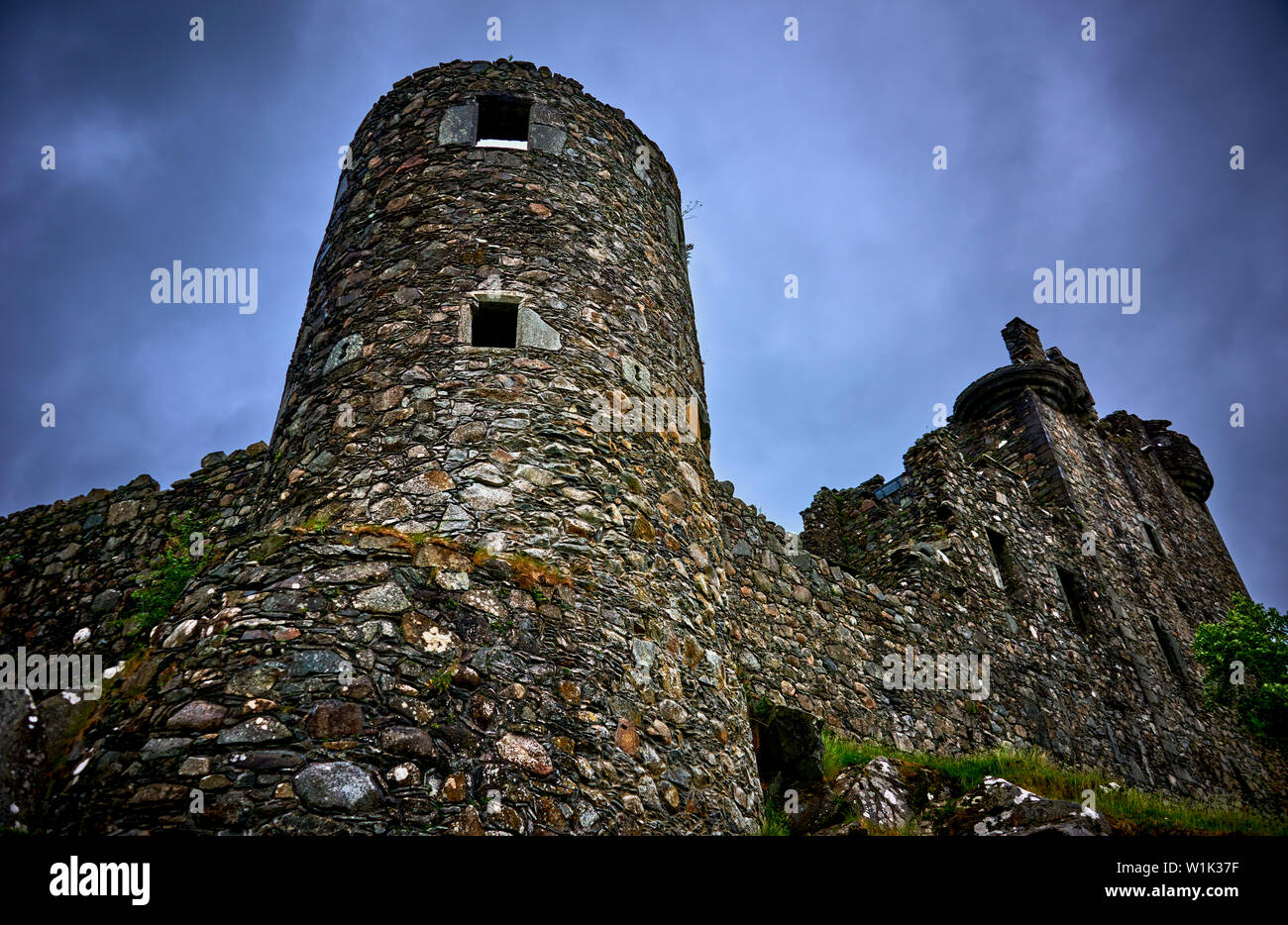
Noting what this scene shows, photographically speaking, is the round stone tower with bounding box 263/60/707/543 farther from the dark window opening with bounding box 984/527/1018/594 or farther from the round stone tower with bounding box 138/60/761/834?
the dark window opening with bounding box 984/527/1018/594

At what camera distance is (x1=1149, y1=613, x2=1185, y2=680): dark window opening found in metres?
14.0

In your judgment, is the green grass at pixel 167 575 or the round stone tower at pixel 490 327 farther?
the green grass at pixel 167 575

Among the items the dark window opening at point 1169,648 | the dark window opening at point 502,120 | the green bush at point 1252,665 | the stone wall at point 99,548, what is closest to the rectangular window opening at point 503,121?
the dark window opening at point 502,120

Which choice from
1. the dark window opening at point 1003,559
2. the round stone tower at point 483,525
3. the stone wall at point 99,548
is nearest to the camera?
the round stone tower at point 483,525

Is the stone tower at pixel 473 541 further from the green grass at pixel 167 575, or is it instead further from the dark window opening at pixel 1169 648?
the dark window opening at pixel 1169 648

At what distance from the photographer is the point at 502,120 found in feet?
24.3

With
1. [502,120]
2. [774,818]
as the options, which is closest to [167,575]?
[502,120]

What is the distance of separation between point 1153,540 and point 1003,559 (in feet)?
23.3

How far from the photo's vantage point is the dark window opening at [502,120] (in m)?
7.14

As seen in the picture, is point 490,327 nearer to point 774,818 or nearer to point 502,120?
point 502,120

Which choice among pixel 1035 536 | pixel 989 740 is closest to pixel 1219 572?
pixel 1035 536

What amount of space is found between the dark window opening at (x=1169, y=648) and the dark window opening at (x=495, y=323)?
43.7 feet

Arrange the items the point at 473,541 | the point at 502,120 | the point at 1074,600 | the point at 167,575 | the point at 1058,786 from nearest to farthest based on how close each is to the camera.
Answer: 1. the point at 473,541
2. the point at 1058,786
3. the point at 167,575
4. the point at 502,120
5. the point at 1074,600

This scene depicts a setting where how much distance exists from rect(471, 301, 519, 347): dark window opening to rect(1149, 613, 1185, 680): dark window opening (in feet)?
43.7
